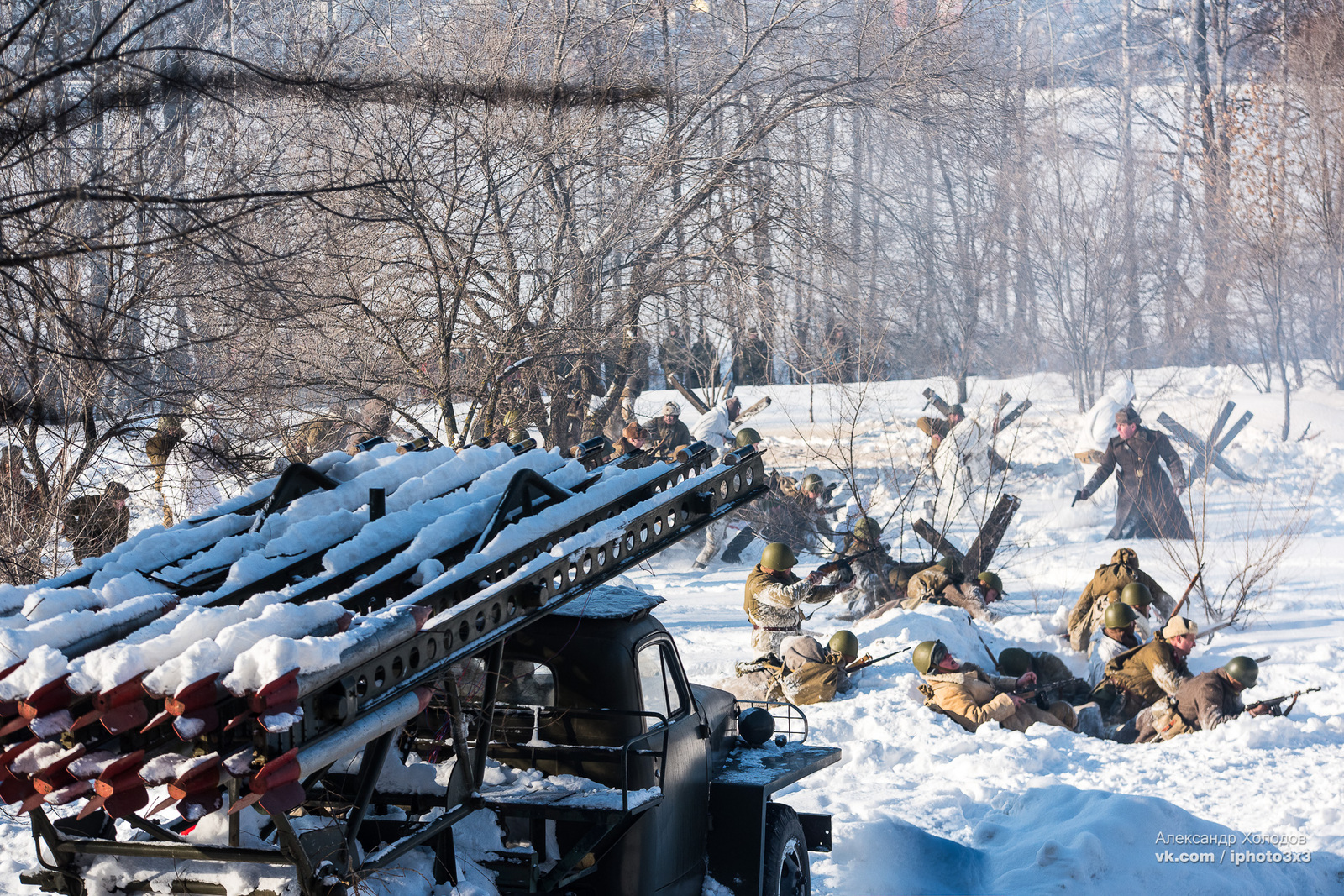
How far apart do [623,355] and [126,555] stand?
39.2ft

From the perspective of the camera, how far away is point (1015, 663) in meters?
10.5

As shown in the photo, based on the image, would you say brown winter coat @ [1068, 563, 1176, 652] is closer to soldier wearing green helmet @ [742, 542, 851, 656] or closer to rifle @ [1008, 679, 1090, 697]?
rifle @ [1008, 679, 1090, 697]

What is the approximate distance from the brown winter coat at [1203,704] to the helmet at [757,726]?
460 cm

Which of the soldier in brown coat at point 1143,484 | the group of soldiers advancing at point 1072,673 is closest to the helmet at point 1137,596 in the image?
the group of soldiers advancing at point 1072,673

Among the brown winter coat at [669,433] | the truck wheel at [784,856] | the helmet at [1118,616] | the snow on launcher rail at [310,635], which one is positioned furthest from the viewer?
the brown winter coat at [669,433]

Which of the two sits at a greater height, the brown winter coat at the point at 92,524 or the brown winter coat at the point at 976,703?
the brown winter coat at the point at 92,524

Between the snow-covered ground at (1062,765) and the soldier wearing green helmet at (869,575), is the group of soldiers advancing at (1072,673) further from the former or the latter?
the soldier wearing green helmet at (869,575)

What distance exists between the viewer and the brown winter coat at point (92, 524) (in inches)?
300

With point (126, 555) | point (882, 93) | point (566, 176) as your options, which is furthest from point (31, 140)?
point (882, 93)

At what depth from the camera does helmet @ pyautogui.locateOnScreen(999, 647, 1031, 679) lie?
34.3 feet

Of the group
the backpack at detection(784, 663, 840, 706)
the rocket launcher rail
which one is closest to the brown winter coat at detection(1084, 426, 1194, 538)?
the backpack at detection(784, 663, 840, 706)

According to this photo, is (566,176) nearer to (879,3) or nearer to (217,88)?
(879,3)

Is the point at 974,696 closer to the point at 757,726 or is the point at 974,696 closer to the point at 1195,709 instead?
the point at 1195,709

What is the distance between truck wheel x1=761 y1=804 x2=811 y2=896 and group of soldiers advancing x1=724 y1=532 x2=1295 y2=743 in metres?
3.95
